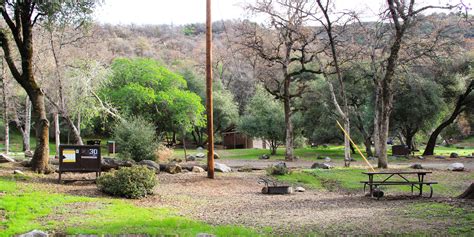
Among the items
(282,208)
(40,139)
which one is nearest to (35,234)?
(282,208)

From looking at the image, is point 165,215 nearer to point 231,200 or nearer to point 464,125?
point 231,200

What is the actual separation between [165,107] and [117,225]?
3870 centimetres

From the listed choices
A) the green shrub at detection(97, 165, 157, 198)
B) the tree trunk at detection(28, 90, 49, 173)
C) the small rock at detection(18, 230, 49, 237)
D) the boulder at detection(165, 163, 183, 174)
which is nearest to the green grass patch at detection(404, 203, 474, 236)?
the small rock at detection(18, 230, 49, 237)

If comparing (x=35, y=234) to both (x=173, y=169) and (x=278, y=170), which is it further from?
(x=278, y=170)

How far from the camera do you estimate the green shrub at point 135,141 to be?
24344mm

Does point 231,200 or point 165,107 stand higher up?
point 165,107

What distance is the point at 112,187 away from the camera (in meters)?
14.1

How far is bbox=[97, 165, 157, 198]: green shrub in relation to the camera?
46.0 ft

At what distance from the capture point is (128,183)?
1409cm

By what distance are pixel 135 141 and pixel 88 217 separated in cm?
1437

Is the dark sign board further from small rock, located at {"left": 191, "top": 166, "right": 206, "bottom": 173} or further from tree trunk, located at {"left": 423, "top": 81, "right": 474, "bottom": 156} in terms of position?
tree trunk, located at {"left": 423, "top": 81, "right": 474, "bottom": 156}

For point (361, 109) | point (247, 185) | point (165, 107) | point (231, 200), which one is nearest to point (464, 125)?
point (361, 109)

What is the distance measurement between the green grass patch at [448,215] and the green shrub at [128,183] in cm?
753

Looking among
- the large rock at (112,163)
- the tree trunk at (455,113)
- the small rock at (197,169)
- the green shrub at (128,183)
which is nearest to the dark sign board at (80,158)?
the green shrub at (128,183)
